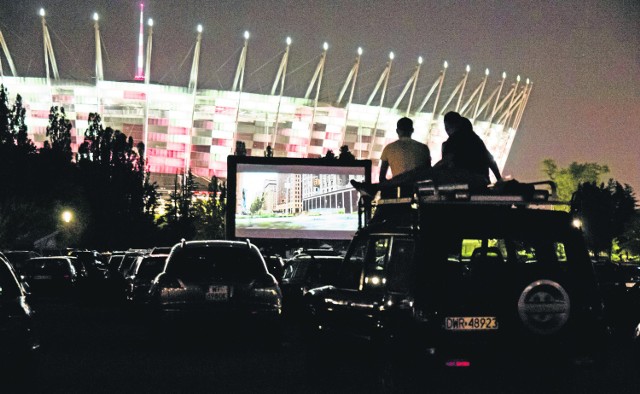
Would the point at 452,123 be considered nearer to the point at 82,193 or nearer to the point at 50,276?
the point at 50,276

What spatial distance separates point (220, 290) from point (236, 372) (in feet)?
7.53

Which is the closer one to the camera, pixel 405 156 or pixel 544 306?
pixel 544 306

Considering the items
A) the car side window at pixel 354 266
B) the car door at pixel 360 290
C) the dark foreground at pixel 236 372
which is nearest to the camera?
the dark foreground at pixel 236 372

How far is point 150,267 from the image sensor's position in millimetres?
21234

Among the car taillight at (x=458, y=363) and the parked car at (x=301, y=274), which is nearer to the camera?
the car taillight at (x=458, y=363)

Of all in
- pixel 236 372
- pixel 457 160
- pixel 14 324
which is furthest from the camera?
pixel 236 372

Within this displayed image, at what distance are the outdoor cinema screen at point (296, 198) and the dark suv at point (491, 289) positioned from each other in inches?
989

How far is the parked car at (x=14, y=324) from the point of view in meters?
9.98

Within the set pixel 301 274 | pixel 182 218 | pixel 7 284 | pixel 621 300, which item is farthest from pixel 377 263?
pixel 182 218

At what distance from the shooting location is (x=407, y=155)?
10680 mm

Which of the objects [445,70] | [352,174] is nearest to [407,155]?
[352,174]

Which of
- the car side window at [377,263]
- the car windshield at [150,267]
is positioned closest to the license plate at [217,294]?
the car side window at [377,263]

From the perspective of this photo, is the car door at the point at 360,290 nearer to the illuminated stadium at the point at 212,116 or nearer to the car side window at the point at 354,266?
the car side window at the point at 354,266

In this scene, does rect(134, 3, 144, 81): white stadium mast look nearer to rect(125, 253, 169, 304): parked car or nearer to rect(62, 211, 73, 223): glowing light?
rect(62, 211, 73, 223): glowing light
